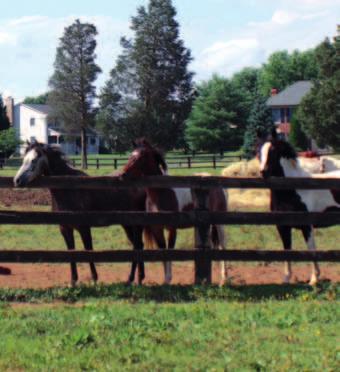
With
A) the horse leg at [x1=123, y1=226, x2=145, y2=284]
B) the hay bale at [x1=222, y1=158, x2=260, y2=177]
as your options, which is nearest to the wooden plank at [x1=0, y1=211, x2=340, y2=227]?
the horse leg at [x1=123, y1=226, x2=145, y2=284]

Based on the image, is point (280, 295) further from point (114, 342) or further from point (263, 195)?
point (263, 195)

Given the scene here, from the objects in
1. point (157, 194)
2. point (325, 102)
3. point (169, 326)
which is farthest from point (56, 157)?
point (325, 102)

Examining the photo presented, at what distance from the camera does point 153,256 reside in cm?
941

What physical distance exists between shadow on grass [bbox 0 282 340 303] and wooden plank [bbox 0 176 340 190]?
4.16 feet

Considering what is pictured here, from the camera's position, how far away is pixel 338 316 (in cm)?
753

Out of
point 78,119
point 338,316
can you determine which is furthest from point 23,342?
point 78,119

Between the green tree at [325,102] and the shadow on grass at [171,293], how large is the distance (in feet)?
150

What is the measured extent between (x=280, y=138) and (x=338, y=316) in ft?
12.2

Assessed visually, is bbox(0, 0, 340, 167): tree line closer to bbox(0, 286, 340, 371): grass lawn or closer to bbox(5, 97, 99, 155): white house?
bbox(5, 97, 99, 155): white house

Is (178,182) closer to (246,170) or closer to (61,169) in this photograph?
(61,169)

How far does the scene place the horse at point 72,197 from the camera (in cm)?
988

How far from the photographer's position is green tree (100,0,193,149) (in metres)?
64.4

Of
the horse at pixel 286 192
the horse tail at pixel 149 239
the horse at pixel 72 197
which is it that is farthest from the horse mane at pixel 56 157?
the horse at pixel 286 192

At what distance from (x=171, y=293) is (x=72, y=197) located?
101 inches
